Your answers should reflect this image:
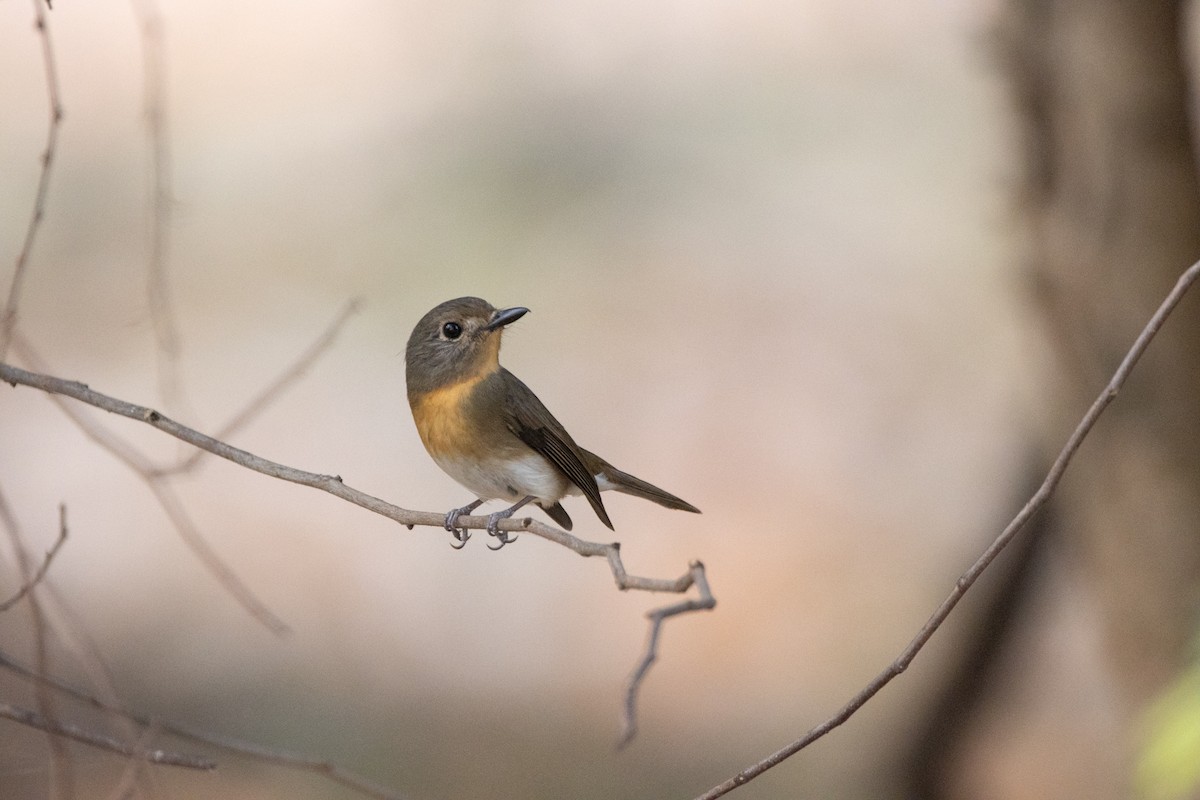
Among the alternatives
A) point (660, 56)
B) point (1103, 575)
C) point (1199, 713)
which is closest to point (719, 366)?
point (660, 56)

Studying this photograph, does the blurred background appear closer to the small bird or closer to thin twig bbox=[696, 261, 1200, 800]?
the small bird

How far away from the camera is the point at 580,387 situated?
25.4 feet

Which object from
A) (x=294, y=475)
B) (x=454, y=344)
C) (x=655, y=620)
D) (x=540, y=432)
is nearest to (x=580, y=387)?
(x=540, y=432)

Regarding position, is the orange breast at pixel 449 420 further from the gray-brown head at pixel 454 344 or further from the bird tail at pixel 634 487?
the bird tail at pixel 634 487

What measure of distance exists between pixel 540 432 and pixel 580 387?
4140 mm

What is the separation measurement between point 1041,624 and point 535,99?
4605 millimetres

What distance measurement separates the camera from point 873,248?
8.59 metres

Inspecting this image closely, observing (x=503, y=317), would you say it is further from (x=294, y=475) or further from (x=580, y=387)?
(x=580, y=387)

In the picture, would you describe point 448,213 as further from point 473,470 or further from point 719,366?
point 473,470

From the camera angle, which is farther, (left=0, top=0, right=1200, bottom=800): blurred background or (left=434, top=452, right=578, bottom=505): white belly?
(left=0, top=0, right=1200, bottom=800): blurred background

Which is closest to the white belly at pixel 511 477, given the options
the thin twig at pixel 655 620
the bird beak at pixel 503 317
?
the bird beak at pixel 503 317

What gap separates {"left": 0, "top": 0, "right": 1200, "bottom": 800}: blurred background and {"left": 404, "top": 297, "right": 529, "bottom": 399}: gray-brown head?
2.52 m

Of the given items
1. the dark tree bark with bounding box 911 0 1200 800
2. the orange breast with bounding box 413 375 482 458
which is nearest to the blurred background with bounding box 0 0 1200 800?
the dark tree bark with bounding box 911 0 1200 800

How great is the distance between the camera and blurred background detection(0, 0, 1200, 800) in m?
6.71
